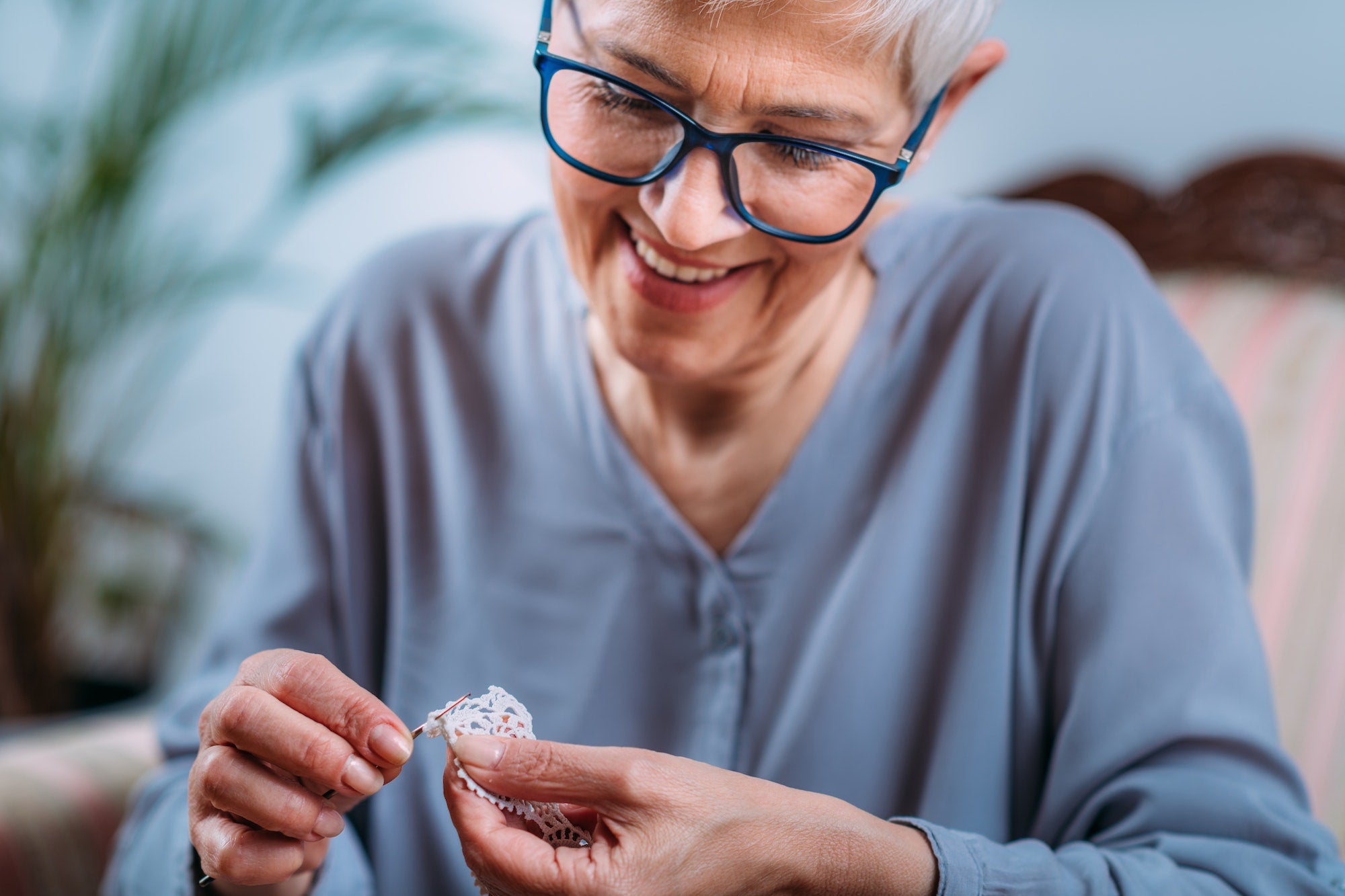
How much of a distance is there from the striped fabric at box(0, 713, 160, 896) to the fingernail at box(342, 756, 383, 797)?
640 millimetres

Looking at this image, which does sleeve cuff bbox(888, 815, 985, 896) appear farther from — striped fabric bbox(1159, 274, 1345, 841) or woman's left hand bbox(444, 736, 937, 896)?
striped fabric bbox(1159, 274, 1345, 841)

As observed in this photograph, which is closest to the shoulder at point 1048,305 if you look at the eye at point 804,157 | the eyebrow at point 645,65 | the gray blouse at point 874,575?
the gray blouse at point 874,575

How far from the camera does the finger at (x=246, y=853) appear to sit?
611 millimetres

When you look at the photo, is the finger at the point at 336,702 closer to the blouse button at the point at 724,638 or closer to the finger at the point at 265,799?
the finger at the point at 265,799

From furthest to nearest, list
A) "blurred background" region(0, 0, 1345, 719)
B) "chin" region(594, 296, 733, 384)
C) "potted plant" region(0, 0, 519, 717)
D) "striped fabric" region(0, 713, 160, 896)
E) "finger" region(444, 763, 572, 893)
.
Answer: "potted plant" region(0, 0, 519, 717) → "blurred background" region(0, 0, 1345, 719) → "striped fabric" region(0, 713, 160, 896) → "chin" region(594, 296, 733, 384) → "finger" region(444, 763, 572, 893)

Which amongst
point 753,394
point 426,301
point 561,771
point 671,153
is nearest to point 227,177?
point 426,301

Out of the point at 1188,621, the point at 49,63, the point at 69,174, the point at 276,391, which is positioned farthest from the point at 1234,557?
the point at 49,63

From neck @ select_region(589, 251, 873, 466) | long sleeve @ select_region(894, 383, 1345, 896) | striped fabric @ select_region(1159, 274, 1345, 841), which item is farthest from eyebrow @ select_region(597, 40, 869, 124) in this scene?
striped fabric @ select_region(1159, 274, 1345, 841)

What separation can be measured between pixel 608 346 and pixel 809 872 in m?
0.54

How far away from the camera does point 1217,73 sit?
1282mm

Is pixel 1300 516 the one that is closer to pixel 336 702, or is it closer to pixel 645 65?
pixel 645 65

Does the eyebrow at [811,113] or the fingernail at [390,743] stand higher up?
the eyebrow at [811,113]

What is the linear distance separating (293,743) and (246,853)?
3.9 inches

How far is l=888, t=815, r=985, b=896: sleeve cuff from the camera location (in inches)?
24.0
